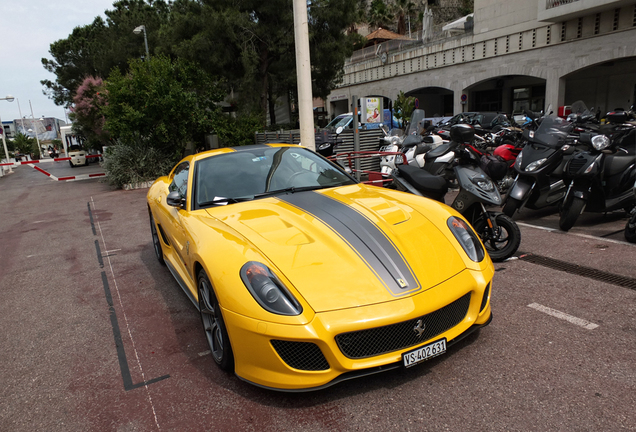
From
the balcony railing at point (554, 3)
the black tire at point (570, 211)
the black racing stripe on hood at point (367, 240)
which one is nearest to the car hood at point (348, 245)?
the black racing stripe on hood at point (367, 240)

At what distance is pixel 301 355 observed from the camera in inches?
96.0

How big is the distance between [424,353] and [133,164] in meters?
14.4

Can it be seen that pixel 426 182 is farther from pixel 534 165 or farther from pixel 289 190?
pixel 534 165

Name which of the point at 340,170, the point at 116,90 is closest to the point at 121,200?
the point at 116,90

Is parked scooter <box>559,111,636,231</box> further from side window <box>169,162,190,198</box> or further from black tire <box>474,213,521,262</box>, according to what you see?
side window <box>169,162,190,198</box>

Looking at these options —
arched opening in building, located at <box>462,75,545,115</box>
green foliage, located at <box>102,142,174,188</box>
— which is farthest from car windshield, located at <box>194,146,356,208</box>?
arched opening in building, located at <box>462,75,545,115</box>

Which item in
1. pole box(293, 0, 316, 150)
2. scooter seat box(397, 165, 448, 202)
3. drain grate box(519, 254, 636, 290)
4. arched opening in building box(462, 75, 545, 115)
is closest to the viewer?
drain grate box(519, 254, 636, 290)

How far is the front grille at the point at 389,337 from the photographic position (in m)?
2.43

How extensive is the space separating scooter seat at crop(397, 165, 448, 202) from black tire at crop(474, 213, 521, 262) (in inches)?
21.2

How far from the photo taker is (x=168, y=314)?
162 inches

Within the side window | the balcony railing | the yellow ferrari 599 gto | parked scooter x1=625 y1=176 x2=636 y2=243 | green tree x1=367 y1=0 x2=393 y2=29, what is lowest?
parked scooter x1=625 y1=176 x2=636 y2=243

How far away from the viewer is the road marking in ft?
10.8

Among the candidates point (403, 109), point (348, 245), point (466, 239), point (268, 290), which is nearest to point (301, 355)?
point (268, 290)

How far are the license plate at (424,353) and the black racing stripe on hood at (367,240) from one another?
1.06 feet
